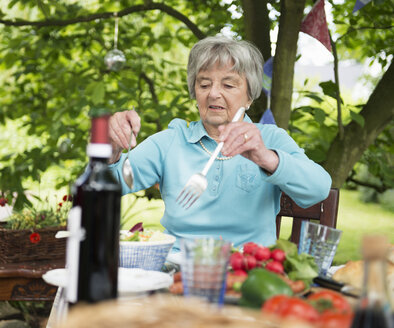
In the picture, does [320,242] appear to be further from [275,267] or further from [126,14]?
[126,14]

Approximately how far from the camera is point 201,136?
→ 2.11 meters

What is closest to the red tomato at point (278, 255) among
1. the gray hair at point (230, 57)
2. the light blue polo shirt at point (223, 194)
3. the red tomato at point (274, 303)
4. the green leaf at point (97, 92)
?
the red tomato at point (274, 303)

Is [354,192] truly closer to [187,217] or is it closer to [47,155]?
[47,155]

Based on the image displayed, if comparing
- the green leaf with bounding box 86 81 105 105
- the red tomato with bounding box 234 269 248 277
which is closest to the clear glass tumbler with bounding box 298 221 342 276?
the red tomato with bounding box 234 269 248 277

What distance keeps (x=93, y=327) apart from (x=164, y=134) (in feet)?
5.07

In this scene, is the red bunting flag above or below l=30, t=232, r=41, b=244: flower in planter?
above

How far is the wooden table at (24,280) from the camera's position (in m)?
2.30

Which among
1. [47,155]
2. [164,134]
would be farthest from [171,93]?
[164,134]

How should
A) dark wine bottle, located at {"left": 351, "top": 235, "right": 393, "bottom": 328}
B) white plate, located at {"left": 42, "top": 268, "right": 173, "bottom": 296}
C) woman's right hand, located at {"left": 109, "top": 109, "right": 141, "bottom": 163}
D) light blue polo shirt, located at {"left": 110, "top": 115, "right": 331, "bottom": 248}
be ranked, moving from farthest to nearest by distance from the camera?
1. light blue polo shirt, located at {"left": 110, "top": 115, "right": 331, "bottom": 248}
2. woman's right hand, located at {"left": 109, "top": 109, "right": 141, "bottom": 163}
3. white plate, located at {"left": 42, "top": 268, "right": 173, "bottom": 296}
4. dark wine bottle, located at {"left": 351, "top": 235, "right": 393, "bottom": 328}

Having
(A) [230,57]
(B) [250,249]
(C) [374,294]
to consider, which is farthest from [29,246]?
(C) [374,294]

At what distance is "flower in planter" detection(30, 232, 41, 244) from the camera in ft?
7.78

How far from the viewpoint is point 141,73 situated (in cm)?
389

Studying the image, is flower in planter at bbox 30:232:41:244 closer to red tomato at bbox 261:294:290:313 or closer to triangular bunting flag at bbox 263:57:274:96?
triangular bunting flag at bbox 263:57:274:96

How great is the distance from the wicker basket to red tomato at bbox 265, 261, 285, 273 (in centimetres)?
149
